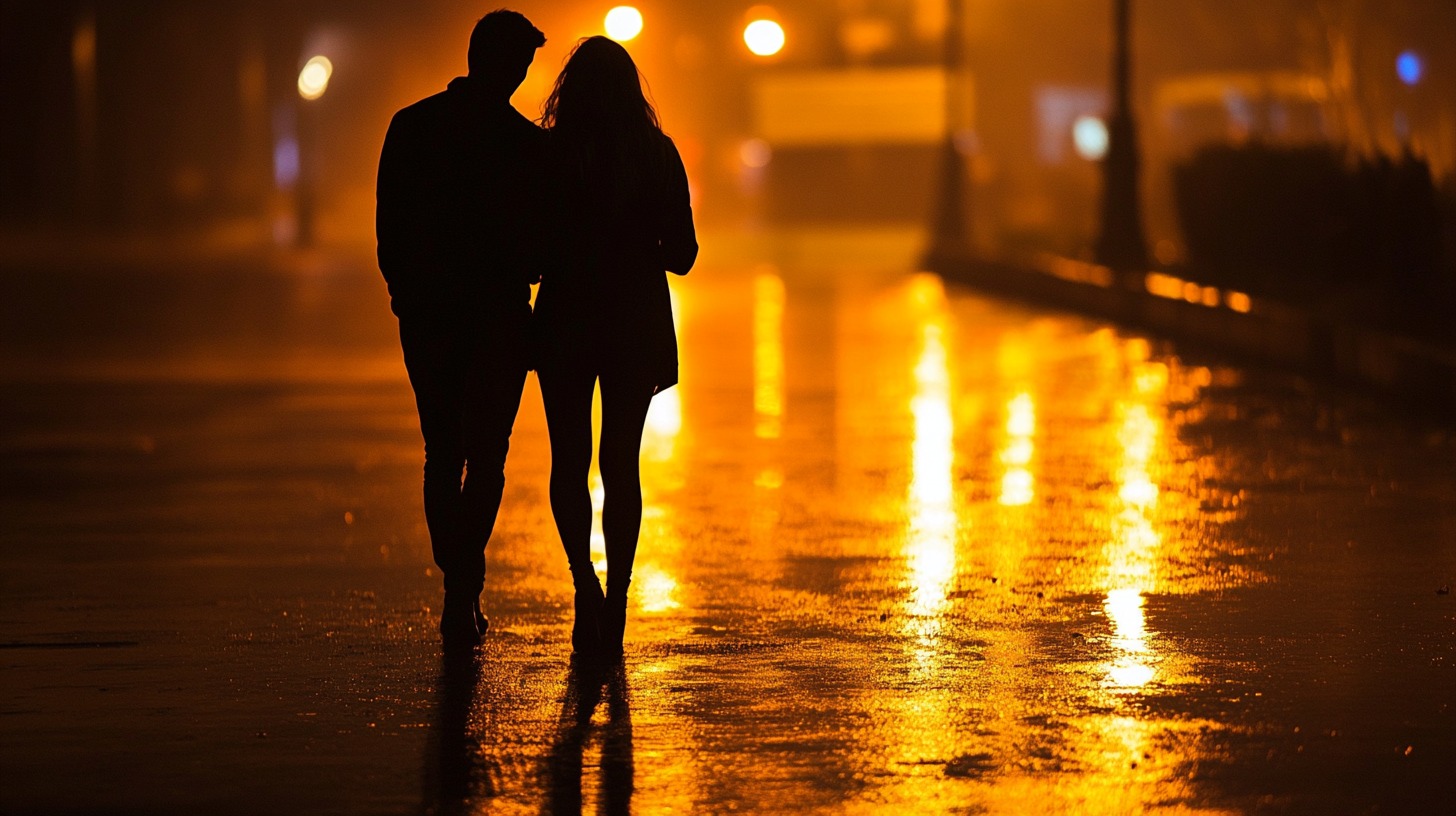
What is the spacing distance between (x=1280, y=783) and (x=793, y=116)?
2191 inches

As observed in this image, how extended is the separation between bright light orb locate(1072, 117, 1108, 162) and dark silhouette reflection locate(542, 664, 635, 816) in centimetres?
5471

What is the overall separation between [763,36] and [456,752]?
32.6 m

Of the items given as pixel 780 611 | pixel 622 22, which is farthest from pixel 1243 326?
pixel 622 22

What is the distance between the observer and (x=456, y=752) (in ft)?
20.6

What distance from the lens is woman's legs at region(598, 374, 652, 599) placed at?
7461mm

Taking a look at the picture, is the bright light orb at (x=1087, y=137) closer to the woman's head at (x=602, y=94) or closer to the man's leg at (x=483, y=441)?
the man's leg at (x=483, y=441)

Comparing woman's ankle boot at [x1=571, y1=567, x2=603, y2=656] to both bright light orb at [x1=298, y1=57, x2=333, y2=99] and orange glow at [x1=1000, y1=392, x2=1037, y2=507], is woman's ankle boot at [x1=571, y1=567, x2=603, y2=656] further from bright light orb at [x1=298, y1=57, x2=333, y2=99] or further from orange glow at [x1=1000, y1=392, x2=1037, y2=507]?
bright light orb at [x1=298, y1=57, x2=333, y2=99]

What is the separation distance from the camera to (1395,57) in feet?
172

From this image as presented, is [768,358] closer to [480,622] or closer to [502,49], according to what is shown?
[480,622]

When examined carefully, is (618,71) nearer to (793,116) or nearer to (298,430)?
(298,430)

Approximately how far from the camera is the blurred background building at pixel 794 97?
51844 mm

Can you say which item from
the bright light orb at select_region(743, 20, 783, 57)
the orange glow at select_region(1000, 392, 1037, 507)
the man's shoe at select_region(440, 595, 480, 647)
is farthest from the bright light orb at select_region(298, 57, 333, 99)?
the man's shoe at select_region(440, 595, 480, 647)

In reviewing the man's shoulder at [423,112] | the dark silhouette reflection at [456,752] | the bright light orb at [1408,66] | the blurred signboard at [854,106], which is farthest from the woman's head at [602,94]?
the blurred signboard at [854,106]

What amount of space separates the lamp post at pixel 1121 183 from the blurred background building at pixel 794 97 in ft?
32.0
